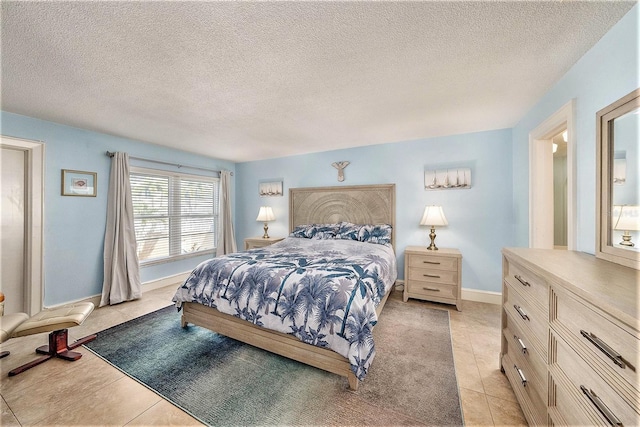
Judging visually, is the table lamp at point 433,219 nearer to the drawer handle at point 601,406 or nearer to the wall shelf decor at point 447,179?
the wall shelf decor at point 447,179

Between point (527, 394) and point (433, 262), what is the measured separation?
183 cm

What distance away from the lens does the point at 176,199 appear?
4.30 meters

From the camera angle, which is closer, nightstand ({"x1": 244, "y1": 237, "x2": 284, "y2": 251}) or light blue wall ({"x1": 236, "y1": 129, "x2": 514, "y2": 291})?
light blue wall ({"x1": 236, "y1": 129, "x2": 514, "y2": 291})

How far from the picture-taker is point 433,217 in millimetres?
3266

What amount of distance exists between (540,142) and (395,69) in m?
1.92

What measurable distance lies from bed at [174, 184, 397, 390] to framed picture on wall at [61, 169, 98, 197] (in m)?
2.14

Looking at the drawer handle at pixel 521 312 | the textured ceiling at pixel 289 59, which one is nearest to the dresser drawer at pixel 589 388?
the drawer handle at pixel 521 312

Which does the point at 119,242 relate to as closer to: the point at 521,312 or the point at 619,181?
the point at 521,312

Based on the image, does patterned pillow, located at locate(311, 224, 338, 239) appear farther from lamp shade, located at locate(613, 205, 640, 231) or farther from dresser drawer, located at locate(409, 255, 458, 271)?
lamp shade, located at locate(613, 205, 640, 231)

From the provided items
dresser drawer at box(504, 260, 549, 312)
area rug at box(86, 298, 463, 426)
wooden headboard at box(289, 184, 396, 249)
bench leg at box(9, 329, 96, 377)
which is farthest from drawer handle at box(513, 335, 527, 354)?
bench leg at box(9, 329, 96, 377)

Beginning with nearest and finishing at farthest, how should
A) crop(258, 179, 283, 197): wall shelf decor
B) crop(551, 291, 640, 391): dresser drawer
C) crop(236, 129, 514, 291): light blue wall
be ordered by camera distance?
crop(551, 291, 640, 391): dresser drawer, crop(236, 129, 514, 291): light blue wall, crop(258, 179, 283, 197): wall shelf decor

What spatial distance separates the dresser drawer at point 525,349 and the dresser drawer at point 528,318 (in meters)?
0.04

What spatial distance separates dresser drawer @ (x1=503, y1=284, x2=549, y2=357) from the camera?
1.18 m

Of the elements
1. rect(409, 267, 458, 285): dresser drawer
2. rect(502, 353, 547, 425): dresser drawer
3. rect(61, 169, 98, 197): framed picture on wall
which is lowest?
rect(502, 353, 547, 425): dresser drawer
